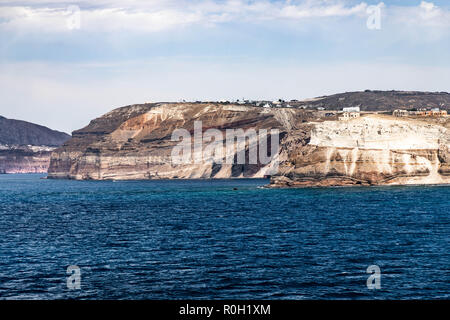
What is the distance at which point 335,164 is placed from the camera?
145375 mm

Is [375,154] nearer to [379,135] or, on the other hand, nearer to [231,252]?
[379,135]

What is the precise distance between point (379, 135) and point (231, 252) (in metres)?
102

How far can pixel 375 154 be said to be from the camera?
5679 inches

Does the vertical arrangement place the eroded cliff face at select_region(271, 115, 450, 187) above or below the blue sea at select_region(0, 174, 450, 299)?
above

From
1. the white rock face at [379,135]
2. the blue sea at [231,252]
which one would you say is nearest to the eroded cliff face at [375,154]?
the white rock face at [379,135]

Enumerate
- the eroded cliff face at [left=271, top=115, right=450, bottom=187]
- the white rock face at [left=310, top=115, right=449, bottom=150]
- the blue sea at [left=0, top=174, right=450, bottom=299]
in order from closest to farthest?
1. the blue sea at [left=0, top=174, right=450, bottom=299]
2. the eroded cliff face at [left=271, top=115, right=450, bottom=187]
3. the white rock face at [left=310, top=115, right=449, bottom=150]

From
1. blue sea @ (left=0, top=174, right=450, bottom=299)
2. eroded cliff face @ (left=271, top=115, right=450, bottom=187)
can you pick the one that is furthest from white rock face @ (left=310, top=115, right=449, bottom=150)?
blue sea @ (left=0, top=174, right=450, bottom=299)

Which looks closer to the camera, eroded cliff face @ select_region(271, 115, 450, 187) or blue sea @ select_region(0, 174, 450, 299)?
blue sea @ select_region(0, 174, 450, 299)

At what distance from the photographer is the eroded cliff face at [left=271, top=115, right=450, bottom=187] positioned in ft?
474

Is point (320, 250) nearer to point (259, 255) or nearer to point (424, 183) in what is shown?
point (259, 255)

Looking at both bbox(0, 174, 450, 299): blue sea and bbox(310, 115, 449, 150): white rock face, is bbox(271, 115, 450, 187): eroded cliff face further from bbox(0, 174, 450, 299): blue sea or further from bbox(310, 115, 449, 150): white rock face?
bbox(0, 174, 450, 299): blue sea

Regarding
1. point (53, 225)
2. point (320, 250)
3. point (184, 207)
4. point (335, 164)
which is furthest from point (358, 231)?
point (335, 164)

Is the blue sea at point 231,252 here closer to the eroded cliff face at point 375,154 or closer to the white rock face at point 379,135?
the eroded cliff face at point 375,154

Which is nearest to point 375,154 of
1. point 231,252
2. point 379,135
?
point 379,135
